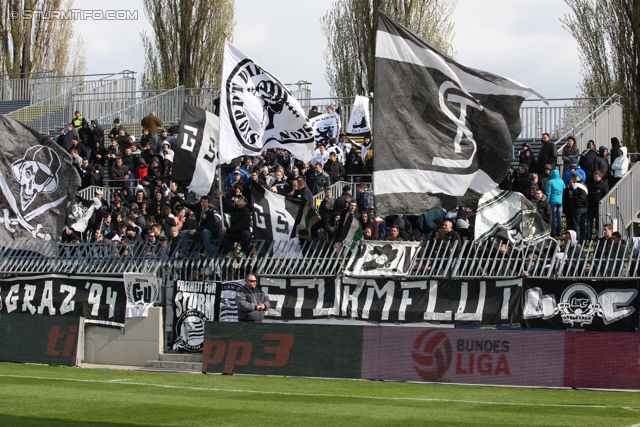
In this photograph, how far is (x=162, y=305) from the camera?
22.8 metres

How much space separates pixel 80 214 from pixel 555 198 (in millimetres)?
12194

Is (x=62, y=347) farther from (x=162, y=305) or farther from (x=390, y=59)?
(x=390, y=59)

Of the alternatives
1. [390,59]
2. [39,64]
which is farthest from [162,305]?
[39,64]

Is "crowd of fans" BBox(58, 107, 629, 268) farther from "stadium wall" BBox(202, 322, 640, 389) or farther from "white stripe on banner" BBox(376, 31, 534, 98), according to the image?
"white stripe on banner" BBox(376, 31, 534, 98)

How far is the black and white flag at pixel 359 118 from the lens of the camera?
32406 millimetres

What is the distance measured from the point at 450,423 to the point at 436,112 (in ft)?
16.8

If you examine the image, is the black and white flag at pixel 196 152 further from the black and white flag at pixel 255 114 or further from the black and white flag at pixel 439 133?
the black and white flag at pixel 439 133

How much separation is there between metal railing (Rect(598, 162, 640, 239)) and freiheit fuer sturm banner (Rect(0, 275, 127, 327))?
1134 centimetres

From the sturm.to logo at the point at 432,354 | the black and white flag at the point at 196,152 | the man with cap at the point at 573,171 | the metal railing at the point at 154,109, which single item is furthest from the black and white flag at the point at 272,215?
the metal railing at the point at 154,109

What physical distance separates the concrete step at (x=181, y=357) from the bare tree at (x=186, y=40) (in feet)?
91.6

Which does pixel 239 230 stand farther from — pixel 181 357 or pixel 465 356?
pixel 465 356

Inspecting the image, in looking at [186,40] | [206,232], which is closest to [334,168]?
[206,232]

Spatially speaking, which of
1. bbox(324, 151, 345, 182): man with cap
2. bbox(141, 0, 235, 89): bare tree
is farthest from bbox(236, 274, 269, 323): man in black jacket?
bbox(141, 0, 235, 89): bare tree

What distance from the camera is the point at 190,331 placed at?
22.3m
